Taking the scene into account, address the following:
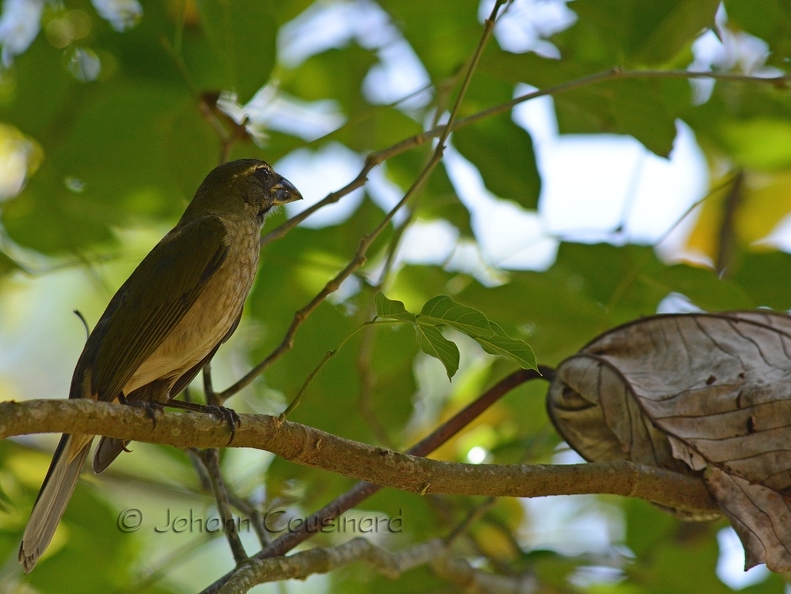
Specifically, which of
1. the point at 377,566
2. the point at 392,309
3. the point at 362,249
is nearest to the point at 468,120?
the point at 362,249

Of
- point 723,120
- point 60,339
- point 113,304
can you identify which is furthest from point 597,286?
point 60,339

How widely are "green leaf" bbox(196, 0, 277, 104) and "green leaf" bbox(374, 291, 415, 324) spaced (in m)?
1.19

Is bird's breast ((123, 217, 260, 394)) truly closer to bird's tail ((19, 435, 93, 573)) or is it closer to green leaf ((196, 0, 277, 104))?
bird's tail ((19, 435, 93, 573))

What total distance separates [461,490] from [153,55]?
8.81 feet

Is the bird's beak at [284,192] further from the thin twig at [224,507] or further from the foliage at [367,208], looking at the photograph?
the thin twig at [224,507]

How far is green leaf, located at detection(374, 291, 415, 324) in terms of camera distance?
188 cm

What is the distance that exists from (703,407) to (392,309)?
917 millimetres

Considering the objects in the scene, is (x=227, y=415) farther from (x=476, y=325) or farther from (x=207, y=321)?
(x=207, y=321)

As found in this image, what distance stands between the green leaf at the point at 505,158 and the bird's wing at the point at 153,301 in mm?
974

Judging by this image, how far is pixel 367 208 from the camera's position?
144 inches

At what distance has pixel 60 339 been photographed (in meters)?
7.14

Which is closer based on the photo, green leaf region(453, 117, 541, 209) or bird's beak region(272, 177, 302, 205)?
green leaf region(453, 117, 541, 209)

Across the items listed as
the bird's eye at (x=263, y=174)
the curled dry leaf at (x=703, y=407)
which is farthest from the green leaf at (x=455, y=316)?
the bird's eye at (x=263, y=174)

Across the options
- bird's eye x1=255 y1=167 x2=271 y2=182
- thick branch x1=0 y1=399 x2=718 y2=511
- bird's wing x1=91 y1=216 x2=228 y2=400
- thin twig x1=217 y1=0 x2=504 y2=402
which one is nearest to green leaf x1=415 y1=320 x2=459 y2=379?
thick branch x1=0 y1=399 x2=718 y2=511
